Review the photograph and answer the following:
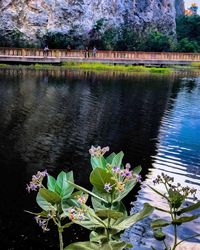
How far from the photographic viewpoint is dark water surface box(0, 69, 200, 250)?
11295 mm

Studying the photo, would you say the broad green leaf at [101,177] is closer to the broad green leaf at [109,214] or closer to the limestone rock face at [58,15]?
the broad green leaf at [109,214]

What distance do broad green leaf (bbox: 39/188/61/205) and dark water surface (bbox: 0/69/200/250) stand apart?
491cm

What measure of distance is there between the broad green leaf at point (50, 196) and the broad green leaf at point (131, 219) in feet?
2.00

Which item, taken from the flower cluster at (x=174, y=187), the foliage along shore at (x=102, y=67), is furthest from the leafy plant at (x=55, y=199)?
the foliage along shore at (x=102, y=67)

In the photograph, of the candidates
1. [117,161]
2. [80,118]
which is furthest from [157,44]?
[117,161]

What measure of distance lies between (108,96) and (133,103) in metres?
3.42

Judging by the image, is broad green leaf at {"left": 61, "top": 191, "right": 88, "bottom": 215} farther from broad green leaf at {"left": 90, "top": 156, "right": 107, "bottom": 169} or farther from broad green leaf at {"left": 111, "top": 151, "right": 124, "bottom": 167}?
broad green leaf at {"left": 111, "top": 151, "right": 124, "bottom": 167}

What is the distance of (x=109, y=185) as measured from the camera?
4.09 m

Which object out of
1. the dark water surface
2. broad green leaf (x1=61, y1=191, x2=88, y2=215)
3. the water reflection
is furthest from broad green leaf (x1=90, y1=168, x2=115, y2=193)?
the water reflection

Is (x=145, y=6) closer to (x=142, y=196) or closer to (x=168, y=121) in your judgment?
(x=168, y=121)

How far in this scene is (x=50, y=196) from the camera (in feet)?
14.4

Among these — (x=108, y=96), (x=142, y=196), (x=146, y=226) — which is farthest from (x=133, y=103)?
(x=146, y=226)

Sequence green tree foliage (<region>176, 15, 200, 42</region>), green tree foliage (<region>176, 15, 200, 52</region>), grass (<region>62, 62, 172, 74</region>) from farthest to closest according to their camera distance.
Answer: green tree foliage (<region>176, 15, 200, 42</region>), green tree foliage (<region>176, 15, 200, 52</region>), grass (<region>62, 62, 172, 74</region>)

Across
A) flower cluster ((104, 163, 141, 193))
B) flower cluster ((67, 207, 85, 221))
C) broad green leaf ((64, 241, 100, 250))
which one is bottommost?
broad green leaf ((64, 241, 100, 250))
